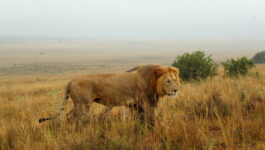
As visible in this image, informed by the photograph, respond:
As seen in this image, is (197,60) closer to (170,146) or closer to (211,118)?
(211,118)

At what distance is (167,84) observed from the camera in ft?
16.1

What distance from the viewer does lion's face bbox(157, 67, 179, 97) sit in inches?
191

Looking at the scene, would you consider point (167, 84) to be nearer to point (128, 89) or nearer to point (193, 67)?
point (128, 89)

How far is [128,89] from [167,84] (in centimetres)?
77

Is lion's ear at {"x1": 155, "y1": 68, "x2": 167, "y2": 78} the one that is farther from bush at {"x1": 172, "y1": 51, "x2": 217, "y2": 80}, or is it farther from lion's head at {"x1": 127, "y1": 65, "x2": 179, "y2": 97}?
bush at {"x1": 172, "y1": 51, "x2": 217, "y2": 80}

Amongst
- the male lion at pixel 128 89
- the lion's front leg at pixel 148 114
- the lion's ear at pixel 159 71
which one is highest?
the lion's ear at pixel 159 71

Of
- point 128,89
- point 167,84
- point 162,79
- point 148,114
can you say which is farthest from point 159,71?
point 148,114

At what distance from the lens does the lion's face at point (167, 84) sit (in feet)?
15.9

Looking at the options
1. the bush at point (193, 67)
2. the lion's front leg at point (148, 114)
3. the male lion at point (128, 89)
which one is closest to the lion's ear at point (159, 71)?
the male lion at point (128, 89)

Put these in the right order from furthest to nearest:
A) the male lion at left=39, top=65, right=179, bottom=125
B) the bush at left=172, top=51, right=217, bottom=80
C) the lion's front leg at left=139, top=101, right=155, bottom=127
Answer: the bush at left=172, top=51, right=217, bottom=80, the male lion at left=39, top=65, right=179, bottom=125, the lion's front leg at left=139, top=101, right=155, bottom=127

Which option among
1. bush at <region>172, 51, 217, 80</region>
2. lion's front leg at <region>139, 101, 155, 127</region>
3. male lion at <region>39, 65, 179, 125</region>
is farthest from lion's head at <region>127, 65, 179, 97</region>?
bush at <region>172, 51, 217, 80</region>

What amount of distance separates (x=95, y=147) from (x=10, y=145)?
1527 mm

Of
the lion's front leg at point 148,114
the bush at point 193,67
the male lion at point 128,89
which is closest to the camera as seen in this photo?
the lion's front leg at point 148,114

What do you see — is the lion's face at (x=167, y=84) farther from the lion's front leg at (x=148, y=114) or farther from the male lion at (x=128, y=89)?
the lion's front leg at (x=148, y=114)
